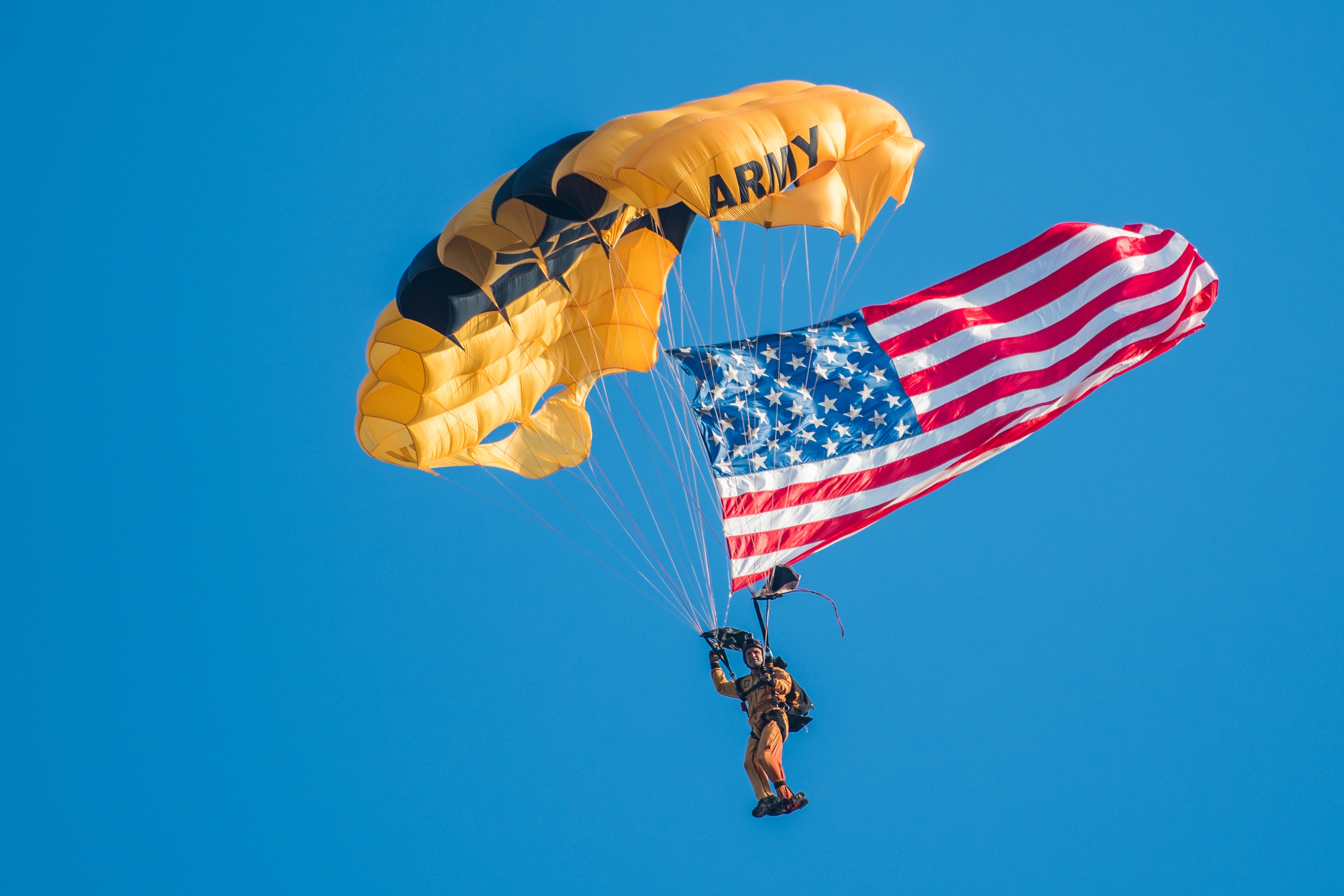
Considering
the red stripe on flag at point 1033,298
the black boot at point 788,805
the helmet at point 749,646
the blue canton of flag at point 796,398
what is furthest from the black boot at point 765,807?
the red stripe on flag at point 1033,298

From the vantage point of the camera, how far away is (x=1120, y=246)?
13.0 m

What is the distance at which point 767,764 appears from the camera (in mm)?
10016

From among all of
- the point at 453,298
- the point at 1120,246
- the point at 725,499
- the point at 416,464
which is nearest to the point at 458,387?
the point at 416,464

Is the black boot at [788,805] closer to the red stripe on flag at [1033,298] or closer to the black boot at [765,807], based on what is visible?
the black boot at [765,807]

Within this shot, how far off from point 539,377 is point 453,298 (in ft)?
9.81

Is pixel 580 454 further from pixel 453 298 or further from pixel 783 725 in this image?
pixel 783 725

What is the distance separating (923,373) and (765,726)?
15.1 ft

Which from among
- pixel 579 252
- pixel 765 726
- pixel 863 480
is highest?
pixel 579 252

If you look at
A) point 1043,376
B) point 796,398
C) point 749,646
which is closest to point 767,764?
point 749,646

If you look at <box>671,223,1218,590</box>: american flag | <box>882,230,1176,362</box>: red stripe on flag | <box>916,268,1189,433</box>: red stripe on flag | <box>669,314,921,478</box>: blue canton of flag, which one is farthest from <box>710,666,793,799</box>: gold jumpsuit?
<box>882,230,1176,362</box>: red stripe on flag

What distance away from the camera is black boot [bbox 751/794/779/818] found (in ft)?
32.0

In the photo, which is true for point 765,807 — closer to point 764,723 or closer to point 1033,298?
point 764,723

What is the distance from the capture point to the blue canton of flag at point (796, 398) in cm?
1212

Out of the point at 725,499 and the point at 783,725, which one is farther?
the point at 725,499
